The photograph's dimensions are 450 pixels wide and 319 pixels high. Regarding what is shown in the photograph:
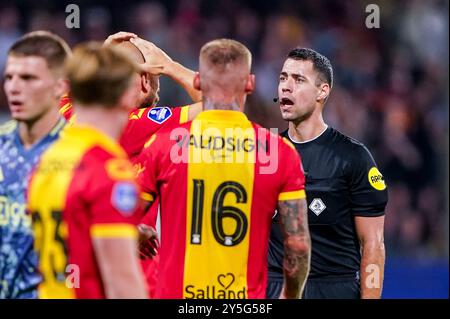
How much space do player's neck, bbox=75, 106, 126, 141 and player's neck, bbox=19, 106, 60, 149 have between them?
2.16 feet

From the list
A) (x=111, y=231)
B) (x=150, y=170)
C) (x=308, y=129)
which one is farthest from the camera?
(x=308, y=129)

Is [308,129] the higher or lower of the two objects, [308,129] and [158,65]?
the lower

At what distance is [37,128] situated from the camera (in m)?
4.79

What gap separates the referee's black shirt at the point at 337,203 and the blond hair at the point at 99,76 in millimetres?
2668

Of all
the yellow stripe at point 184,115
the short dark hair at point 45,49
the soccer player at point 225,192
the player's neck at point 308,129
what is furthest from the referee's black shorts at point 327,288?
the short dark hair at point 45,49

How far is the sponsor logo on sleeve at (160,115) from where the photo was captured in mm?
6530

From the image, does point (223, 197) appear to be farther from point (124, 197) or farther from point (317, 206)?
point (317, 206)

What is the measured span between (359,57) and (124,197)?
974cm

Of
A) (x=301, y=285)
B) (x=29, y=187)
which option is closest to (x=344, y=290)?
(x=301, y=285)

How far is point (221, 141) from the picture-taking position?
5258mm

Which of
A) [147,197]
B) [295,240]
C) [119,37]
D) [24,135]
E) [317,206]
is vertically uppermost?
[119,37]

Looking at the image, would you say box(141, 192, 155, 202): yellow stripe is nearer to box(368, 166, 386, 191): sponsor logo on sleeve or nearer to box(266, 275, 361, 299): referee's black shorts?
box(266, 275, 361, 299): referee's black shorts

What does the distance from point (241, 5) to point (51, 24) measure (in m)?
2.56

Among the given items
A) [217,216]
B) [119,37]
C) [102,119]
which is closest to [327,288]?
[217,216]
